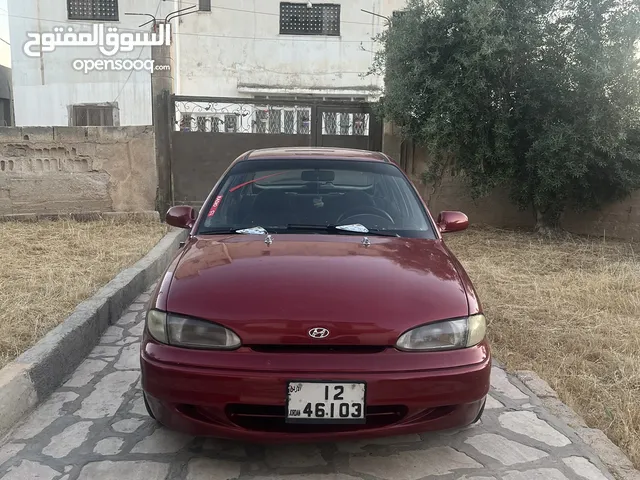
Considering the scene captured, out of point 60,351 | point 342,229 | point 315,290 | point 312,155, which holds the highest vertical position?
point 312,155

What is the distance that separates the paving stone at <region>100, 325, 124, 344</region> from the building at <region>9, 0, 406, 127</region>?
13.3m

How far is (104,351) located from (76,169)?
5.55 metres

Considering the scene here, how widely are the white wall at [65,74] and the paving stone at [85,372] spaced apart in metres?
14.4

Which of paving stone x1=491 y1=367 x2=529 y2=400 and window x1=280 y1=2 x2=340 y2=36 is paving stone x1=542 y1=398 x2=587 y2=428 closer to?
paving stone x1=491 y1=367 x2=529 y2=400

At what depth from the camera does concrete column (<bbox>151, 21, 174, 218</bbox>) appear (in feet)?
27.4

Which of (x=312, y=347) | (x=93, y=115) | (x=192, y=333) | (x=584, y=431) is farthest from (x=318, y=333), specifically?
(x=93, y=115)

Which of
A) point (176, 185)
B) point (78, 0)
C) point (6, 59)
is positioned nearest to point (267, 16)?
point (78, 0)

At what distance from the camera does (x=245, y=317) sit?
216 centimetres

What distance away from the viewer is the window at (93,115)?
16.5m

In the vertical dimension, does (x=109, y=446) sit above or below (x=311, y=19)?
below

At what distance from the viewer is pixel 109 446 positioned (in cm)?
254

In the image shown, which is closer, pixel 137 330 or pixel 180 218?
pixel 180 218

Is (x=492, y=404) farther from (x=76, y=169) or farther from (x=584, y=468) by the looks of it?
(x=76, y=169)

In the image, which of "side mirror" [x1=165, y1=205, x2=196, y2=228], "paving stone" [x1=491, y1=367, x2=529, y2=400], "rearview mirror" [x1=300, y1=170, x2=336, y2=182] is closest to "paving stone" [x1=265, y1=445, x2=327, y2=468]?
"paving stone" [x1=491, y1=367, x2=529, y2=400]
